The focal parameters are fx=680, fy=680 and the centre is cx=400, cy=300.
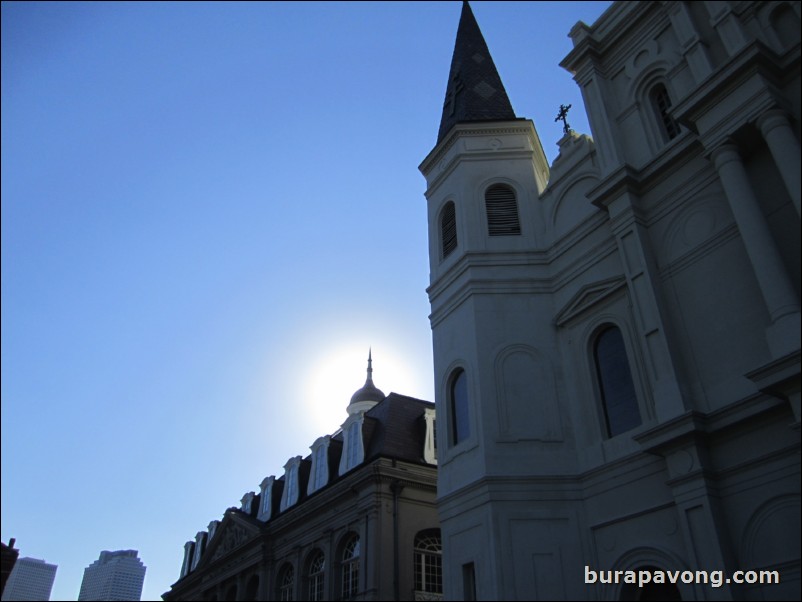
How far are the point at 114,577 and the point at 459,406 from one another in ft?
538

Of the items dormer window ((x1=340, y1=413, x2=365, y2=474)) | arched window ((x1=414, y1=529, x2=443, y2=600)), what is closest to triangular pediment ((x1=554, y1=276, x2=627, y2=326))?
arched window ((x1=414, y1=529, x2=443, y2=600))

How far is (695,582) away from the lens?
12508 mm

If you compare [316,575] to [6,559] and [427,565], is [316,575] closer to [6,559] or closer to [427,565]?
[427,565]

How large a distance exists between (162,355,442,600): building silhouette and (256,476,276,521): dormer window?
0.05 m

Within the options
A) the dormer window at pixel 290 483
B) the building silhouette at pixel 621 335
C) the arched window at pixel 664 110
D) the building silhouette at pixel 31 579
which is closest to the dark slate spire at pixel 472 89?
the building silhouette at pixel 621 335

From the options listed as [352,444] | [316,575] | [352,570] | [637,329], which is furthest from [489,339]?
[316,575]

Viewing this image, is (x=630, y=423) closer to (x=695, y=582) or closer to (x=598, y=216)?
(x=695, y=582)

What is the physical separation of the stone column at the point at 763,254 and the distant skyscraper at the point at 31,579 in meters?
133

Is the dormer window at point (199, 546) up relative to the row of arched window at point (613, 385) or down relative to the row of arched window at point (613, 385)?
up

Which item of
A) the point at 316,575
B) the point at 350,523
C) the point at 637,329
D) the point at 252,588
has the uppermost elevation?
the point at 637,329

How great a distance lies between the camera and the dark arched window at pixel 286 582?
92.9 feet

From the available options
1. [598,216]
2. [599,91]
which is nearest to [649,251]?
[598,216]

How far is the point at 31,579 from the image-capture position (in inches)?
4860

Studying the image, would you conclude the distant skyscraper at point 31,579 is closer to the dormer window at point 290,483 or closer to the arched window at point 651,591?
the dormer window at point 290,483
